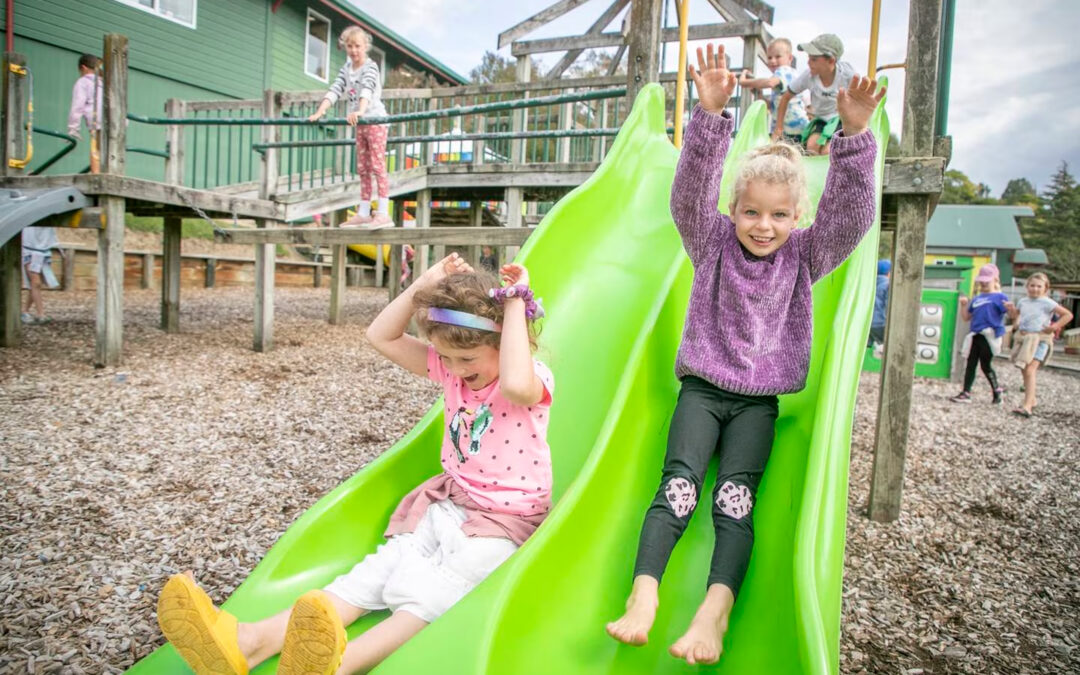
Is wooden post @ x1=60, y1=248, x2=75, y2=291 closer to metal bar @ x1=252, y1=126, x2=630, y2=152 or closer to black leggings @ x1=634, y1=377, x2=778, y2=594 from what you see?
metal bar @ x1=252, y1=126, x2=630, y2=152

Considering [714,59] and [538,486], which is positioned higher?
[714,59]

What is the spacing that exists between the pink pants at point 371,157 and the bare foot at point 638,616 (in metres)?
4.79

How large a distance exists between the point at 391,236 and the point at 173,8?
9.46 meters

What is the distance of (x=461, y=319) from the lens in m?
1.73

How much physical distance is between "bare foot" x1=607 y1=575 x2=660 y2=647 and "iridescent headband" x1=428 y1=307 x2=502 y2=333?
71 cm

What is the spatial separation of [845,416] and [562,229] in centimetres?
158

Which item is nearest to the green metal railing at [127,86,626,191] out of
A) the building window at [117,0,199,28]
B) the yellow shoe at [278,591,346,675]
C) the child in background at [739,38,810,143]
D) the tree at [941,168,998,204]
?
the child in background at [739,38,810,143]

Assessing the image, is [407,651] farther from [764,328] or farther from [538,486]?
[764,328]

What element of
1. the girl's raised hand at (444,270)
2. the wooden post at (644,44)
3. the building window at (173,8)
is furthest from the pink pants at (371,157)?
the building window at (173,8)

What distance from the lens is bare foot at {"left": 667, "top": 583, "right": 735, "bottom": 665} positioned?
4.84 ft

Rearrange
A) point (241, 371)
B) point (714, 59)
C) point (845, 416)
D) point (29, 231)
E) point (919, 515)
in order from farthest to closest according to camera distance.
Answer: point (29, 231)
point (241, 371)
point (919, 515)
point (714, 59)
point (845, 416)

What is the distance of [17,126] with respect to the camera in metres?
6.00

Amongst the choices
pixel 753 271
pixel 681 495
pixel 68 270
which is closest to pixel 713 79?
pixel 753 271

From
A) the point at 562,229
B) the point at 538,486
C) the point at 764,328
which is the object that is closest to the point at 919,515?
the point at 764,328
